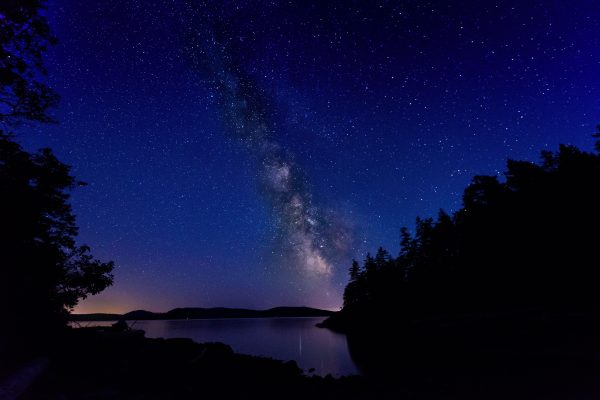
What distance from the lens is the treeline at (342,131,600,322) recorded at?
3412 cm

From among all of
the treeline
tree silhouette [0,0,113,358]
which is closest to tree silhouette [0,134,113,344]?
tree silhouette [0,0,113,358]

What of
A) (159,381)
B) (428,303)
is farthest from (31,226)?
(428,303)

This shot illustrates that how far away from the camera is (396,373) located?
78.2ft

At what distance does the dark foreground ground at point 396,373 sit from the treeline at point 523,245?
6630 millimetres

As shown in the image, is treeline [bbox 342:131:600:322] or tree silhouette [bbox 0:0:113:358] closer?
tree silhouette [bbox 0:0:113:358]

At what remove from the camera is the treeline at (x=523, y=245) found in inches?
1344

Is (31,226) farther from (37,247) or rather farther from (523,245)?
(523,245)

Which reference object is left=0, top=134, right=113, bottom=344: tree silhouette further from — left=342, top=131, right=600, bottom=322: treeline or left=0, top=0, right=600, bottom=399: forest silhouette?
left=342, top=131, right=600, bottom=322: treeline

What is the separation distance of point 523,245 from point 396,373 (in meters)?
25.5

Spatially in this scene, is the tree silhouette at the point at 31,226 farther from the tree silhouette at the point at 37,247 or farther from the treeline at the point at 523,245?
the treeline at the point at 523,245

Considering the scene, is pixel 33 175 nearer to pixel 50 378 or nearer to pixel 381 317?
pixel 50 378

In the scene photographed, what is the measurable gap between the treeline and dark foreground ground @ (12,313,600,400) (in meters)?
6.63

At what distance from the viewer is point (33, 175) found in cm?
1698

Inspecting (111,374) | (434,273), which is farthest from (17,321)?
(434,273)
